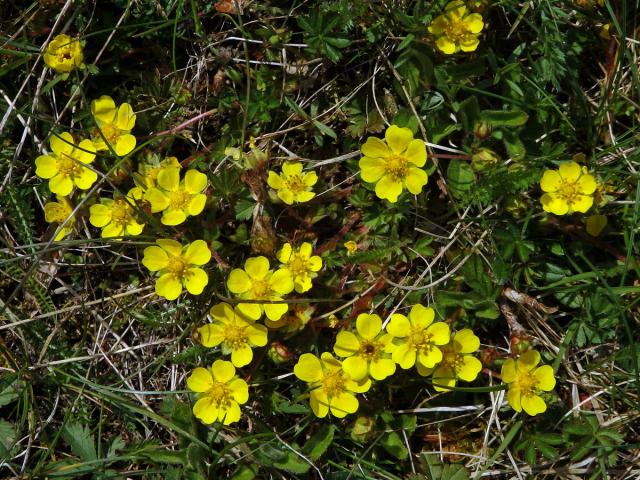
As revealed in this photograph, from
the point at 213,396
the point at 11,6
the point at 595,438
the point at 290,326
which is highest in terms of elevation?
the point at 11,6

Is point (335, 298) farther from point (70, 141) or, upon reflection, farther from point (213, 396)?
point (70, 141)

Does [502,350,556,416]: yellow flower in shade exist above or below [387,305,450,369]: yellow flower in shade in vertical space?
below

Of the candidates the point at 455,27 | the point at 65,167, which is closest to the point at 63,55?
the point at 65,167

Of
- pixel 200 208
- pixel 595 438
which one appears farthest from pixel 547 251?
pixel 200 208

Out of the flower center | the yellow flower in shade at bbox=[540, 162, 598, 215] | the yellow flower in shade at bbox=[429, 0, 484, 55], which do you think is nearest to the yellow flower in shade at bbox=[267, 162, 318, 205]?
the flower center

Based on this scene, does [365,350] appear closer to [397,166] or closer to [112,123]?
[397,166]

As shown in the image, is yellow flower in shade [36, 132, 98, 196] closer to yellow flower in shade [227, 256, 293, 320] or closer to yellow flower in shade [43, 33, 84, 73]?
yellow flower in shade [43, 33, 84, 73]

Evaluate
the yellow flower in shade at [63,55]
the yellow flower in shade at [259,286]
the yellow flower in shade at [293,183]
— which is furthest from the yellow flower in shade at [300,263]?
the yellow flower in shade at [63,55]
